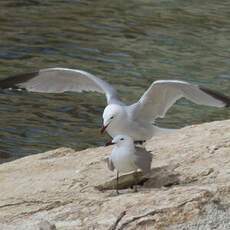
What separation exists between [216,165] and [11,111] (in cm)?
586

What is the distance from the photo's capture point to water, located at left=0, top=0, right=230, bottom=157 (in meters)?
11.9

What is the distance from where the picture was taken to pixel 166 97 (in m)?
8.43

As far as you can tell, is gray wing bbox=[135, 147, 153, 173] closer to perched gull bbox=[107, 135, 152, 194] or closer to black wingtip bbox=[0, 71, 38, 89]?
perched gull bbox=[107, 135, 152, 194]

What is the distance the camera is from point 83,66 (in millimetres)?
14203

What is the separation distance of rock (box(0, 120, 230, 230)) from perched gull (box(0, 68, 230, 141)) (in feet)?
0.65

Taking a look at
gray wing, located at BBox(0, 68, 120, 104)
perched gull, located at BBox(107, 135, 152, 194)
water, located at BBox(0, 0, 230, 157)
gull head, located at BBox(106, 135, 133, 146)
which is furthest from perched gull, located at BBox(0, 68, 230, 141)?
water, located at BBox(0, 0, 230, 157)

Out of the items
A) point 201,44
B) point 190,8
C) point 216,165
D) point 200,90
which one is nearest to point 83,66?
point 201,44

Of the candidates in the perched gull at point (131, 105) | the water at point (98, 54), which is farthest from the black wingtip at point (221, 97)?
the water at point (98, 54)

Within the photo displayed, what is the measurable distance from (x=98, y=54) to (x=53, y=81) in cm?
595

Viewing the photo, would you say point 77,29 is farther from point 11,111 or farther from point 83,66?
point 11,111

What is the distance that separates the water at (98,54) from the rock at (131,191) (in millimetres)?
3550

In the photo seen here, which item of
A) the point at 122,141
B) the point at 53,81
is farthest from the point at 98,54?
the point at 122,141

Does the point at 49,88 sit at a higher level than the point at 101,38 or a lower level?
higher

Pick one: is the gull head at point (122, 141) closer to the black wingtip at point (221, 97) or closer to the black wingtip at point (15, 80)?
the black wingtip at point (221, 97)
